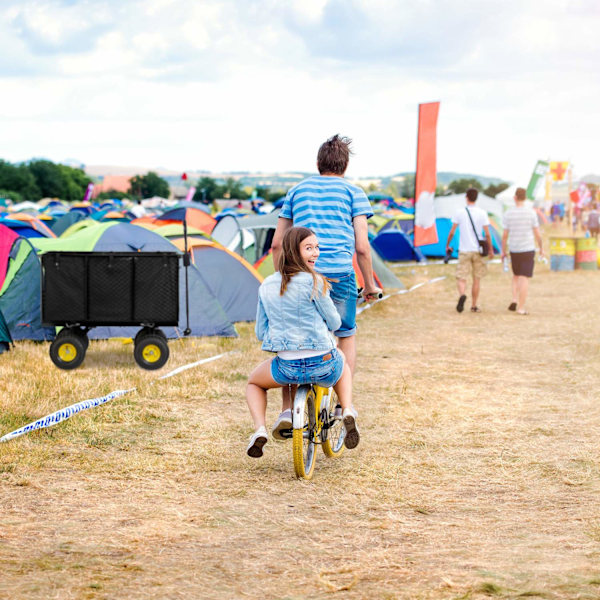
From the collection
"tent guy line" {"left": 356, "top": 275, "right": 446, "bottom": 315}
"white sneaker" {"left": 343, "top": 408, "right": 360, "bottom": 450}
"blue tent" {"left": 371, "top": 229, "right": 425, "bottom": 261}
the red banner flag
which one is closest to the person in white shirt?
"tent guy line" {"left": 356, "top": 275, "right": 446, "bottom": 315}

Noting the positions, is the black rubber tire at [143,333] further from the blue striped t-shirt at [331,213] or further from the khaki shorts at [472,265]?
the khaki shorts at [472,265]

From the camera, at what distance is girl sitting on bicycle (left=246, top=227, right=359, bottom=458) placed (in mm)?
4652

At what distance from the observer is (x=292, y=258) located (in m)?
4.66

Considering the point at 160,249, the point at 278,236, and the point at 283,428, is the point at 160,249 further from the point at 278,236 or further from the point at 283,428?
the point at 283,428

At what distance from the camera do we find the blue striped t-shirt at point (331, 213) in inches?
204

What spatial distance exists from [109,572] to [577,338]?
26.9ft

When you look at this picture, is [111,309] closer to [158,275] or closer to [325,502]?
[158,275]

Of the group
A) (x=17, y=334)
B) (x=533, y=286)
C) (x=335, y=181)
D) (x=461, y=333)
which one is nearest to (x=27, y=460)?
(x=335, y=181)

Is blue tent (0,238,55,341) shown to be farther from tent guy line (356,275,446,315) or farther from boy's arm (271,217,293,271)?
boy's arm (271,217,293,271)

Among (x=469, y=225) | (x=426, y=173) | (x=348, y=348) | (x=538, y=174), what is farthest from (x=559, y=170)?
(x=348, y=348)

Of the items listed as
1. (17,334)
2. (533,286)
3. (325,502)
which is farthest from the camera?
(533,286)

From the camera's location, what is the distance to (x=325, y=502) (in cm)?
447

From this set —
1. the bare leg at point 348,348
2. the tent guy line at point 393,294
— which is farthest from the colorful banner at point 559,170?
the bare leg at point 348,348

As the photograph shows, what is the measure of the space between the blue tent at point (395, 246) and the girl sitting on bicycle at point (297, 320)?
19863 mm
